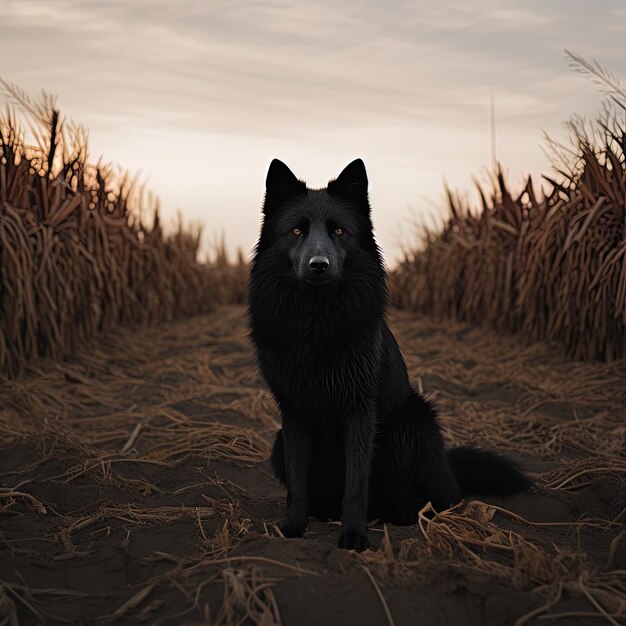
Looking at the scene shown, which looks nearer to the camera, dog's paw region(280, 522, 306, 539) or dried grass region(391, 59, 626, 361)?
dog's paw region(280, 522, 306, 539)

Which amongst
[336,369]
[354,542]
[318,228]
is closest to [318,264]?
[318,228]

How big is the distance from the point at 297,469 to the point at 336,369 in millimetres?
476

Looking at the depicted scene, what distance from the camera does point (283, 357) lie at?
10.3 feet

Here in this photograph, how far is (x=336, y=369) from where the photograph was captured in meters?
3.08

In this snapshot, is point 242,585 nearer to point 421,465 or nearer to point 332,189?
point 421,465

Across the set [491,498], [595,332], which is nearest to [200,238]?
[595,332]

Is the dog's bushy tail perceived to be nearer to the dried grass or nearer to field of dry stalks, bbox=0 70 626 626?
field of dry stalks, bbox=0 70 626 626

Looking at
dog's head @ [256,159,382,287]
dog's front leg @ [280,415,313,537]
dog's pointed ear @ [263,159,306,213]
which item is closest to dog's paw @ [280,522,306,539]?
dog's front leg @ [280,415,313,537]

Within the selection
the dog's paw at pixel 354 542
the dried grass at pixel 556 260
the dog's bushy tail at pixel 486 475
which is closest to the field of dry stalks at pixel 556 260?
the dried grass at pixel 556 260

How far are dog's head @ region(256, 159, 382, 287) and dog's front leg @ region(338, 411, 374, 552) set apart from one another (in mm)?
636

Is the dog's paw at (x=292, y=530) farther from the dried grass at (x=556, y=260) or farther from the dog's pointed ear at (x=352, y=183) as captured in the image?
the dried grass at (x=556, y=260)

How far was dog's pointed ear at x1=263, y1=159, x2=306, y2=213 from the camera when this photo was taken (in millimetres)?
3242

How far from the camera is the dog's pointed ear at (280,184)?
3242 millimetres

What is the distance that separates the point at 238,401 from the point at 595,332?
3.31m
